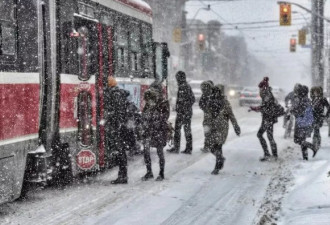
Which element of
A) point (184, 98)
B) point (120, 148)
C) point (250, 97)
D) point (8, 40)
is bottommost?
point (250, 97)

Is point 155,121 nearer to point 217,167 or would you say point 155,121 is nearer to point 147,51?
point 217,167

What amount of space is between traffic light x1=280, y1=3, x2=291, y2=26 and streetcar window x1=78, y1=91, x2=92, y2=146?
66.2 feet

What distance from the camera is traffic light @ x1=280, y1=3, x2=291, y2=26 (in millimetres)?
27625

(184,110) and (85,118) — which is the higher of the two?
(85,118)

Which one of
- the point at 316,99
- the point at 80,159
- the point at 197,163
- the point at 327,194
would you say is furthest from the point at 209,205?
the point at 316,99

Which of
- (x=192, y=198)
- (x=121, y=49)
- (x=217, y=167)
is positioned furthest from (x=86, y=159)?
(x=121, y=49)

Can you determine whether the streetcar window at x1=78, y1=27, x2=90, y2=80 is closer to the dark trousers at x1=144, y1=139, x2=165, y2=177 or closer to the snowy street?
the dark trousers at x1=144, y1=139, x2=165, y2=177

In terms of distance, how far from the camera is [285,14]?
90.7 ft

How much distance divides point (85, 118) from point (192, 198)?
2.16m

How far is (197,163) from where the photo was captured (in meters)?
12.1

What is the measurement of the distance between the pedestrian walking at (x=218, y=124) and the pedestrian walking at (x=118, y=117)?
2.01 m

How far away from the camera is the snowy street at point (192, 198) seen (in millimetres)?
7117

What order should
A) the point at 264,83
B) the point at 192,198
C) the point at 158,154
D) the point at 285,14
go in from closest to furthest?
the point at 192,198 → the point at 158,154 → the point at 264,83 → the point at 285,14

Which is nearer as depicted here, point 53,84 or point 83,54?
point 53,84
